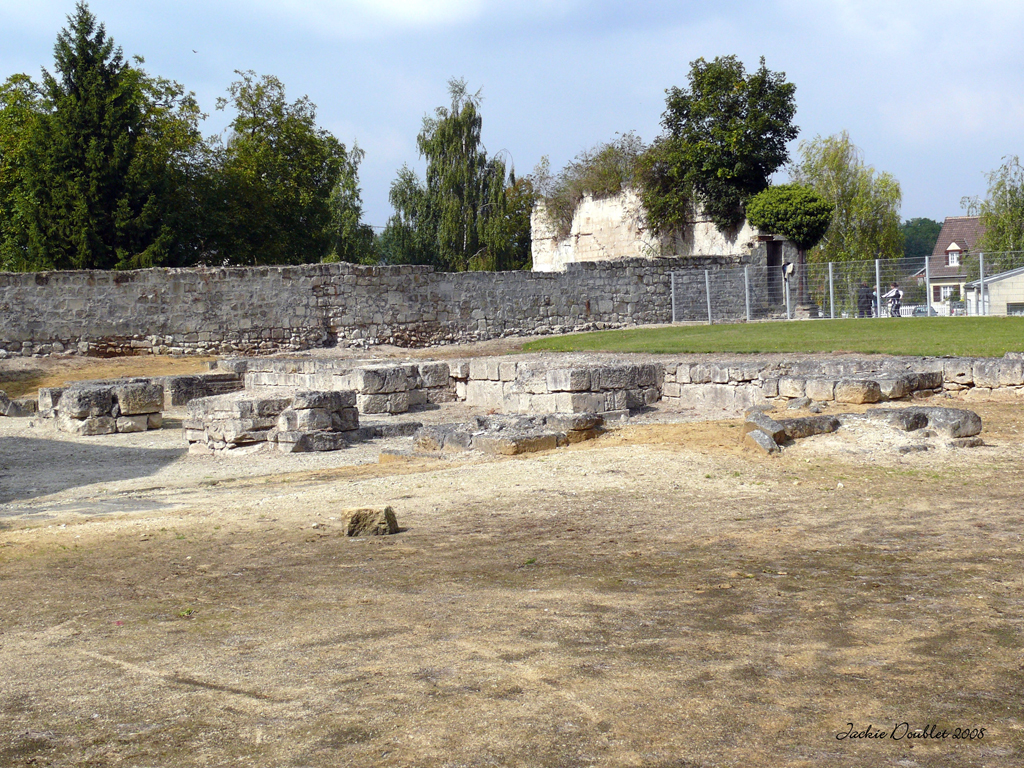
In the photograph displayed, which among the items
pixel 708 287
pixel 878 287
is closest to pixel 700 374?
pixel 878 287

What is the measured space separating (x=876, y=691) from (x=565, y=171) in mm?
35890

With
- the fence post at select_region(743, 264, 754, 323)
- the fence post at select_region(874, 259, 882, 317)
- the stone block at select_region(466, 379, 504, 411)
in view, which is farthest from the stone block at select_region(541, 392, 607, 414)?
the fence post at select_region(743, 264, 754, 323)

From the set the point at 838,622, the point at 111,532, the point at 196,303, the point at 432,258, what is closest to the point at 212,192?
the point at 196,303

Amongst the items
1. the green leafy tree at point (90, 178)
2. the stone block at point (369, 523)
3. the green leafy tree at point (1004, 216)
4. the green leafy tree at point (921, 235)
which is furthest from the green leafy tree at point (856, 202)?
the green leafy tree at point (921, 235)

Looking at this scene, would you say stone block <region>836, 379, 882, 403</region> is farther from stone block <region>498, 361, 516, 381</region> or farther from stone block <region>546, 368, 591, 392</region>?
stone block <region>498, 361, 516, 381</region>

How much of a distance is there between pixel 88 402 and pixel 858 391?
1004 centimetres

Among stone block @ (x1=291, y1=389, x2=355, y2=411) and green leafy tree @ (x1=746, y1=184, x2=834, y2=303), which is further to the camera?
green leafy tree @ (x1=746, y1=184, x2=834, y2=303)

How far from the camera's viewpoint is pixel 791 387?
11.2 metres

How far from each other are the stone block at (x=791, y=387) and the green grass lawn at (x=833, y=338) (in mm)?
3156

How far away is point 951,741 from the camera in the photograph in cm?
286

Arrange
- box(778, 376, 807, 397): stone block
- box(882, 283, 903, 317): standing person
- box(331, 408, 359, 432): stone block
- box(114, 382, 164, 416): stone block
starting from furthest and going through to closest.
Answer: box(882, 283, 903, 317): standing person, box(114, 382, 164, 416): stone block, box(331, 408, 359, 432): stone block, box(778, 376, 807, 397): stone block

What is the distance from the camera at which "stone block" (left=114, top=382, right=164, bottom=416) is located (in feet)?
44.5

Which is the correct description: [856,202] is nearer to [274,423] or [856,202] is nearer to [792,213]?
[792,213]

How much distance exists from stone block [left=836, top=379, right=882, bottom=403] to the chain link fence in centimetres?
1218
